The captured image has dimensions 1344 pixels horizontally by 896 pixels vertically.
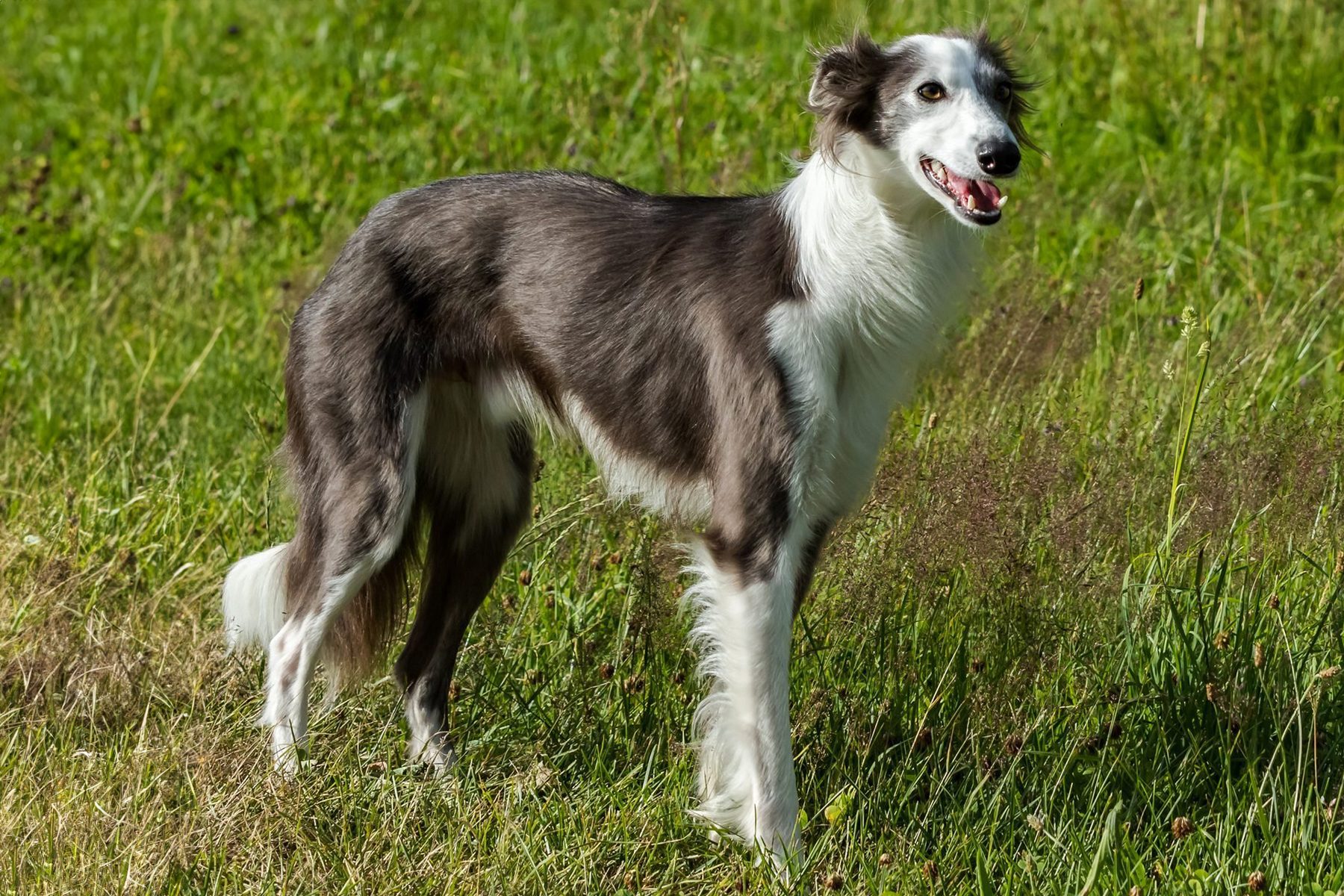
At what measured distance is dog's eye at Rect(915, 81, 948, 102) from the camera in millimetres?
3262

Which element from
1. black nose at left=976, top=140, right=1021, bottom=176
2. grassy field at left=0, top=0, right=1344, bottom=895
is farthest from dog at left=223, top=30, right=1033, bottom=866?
grassy field at left=0, top=0, right=1344, bottom=895

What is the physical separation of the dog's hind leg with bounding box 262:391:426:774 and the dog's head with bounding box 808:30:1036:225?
1198 millimetres

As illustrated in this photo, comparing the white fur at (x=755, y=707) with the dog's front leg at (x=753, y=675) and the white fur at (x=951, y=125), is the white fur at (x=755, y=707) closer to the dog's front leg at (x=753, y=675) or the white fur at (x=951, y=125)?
the dog's front leg at (x=753, y=675)

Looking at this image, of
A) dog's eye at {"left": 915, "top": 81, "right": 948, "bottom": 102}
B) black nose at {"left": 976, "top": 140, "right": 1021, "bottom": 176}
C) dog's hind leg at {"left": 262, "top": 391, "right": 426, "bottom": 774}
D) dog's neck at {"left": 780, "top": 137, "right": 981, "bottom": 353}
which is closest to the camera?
black nose at {"left": 976, "top": 140, "right": 1021, "bottom": 176}

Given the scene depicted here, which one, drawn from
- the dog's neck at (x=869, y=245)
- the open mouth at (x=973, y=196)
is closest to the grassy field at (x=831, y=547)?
the dog's neck at (x=869, y=245)

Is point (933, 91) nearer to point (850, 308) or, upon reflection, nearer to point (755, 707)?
point (850, 308)

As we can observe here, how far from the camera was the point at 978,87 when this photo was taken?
3291 mm

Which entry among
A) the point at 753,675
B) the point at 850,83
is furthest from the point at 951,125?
the point at 753,675

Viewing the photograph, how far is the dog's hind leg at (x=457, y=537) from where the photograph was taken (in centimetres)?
400

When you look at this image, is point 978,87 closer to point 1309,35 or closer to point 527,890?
point 527,890

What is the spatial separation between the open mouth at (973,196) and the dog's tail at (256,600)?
1830mm

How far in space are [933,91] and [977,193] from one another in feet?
0.78

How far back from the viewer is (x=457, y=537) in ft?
13.5

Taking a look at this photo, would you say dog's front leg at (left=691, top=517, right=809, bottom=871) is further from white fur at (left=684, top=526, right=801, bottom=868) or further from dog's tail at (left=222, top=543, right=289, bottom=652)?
dog's tail at (left=222, top=543, right=289, bottom=652)
